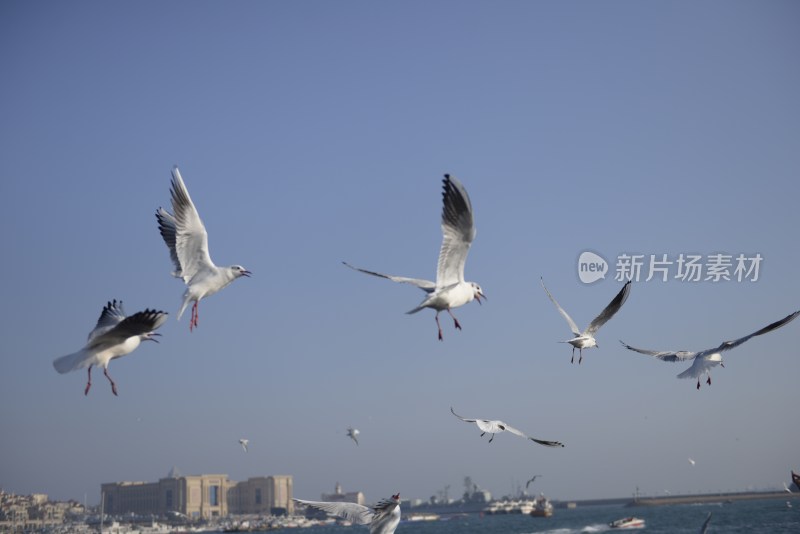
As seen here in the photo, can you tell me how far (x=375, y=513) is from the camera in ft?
40.5

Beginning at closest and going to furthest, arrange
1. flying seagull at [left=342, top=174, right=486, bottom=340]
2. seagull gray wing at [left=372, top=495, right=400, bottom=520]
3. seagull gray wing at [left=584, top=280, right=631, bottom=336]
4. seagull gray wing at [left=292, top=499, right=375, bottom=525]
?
seagull gray wing at [left=372, top=495, right=400, bottom=520] < seagull gray wing at [left=292, top=499, right=375, bottom=525] < flying seagull at [left=342, top=174, right=486, bottom=340] < seagull gray wing at [left=584, top=280, right=631, bottom=336]

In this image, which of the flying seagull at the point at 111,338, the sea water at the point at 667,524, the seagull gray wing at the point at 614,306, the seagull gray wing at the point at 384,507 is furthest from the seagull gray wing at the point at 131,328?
the sea water at the point at 667,524

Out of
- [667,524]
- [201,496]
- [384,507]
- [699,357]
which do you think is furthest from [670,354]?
[201,496]

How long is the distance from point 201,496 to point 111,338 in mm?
123278

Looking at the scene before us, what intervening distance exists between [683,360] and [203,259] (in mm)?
9052

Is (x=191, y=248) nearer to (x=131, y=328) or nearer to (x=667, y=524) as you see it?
(x=131, y=328)

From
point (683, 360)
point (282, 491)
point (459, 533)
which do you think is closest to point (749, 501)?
point (282, 491)

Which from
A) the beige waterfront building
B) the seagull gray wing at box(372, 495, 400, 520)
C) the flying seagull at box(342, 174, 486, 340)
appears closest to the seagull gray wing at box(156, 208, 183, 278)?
the flying seagull at box(342, 174, 486, 340)

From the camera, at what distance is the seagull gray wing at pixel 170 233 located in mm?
14641

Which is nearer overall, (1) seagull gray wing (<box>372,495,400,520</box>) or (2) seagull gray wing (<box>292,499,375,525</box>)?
(1) seagull gray wing (<box>372,495,400,520</box>)

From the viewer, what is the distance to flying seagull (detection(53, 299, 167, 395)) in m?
11.3

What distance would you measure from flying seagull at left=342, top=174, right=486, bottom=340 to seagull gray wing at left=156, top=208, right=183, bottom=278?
10.9ft

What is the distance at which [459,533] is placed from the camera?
264 ft

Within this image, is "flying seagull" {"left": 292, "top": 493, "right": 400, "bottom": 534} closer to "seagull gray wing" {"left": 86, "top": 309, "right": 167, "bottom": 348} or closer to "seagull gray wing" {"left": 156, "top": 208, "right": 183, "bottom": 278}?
"seagull gray wing" {"left": 86, "top": 309, "right": 167, "bottom": 348}
